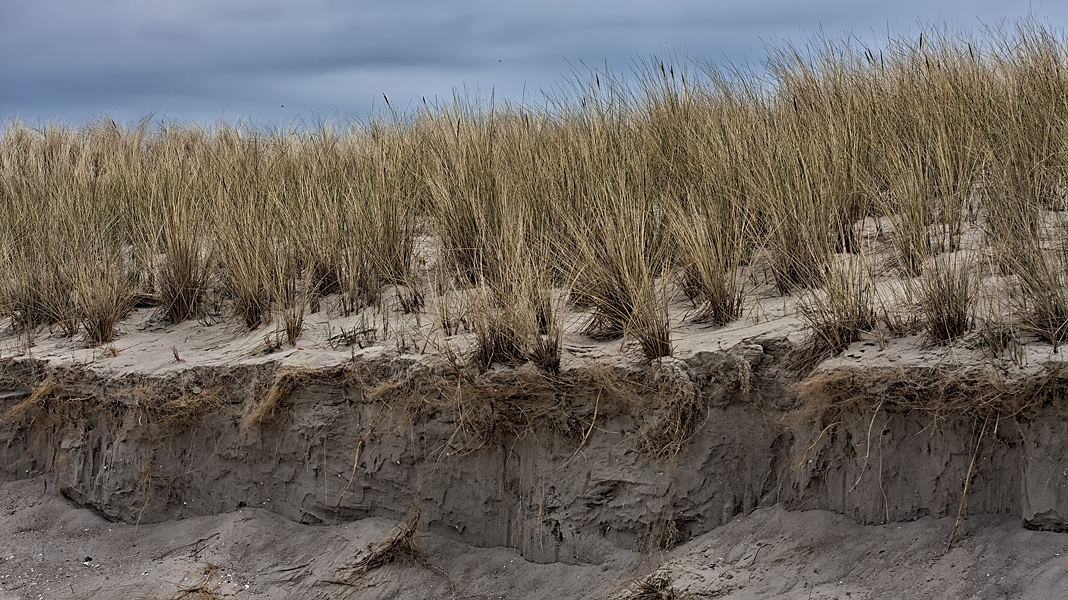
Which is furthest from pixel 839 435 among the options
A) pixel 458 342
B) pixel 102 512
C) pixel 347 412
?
pixel 102 512

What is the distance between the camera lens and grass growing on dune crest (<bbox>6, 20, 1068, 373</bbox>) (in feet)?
13.4

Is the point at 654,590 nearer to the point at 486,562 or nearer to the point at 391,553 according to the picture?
the point at 486,562

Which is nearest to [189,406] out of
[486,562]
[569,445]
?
[486,562]

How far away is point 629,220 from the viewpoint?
4.50 meters

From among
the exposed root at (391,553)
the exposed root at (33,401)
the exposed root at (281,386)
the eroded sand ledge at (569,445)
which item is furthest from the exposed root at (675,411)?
the exposed root at (33,401)

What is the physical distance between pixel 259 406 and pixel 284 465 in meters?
0.34

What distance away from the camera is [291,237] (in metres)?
5.54

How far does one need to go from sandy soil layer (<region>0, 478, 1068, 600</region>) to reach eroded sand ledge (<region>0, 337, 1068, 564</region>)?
3.3 inches

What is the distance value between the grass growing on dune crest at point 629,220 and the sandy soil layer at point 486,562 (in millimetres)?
775

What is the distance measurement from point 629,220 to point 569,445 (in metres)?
1.13

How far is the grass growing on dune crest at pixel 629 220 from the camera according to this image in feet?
13.4

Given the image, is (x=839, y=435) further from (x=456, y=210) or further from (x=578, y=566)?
(x=456, y=210)

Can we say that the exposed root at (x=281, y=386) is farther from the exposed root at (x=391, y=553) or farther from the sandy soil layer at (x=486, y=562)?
the exposed root at (x=391, y=553)

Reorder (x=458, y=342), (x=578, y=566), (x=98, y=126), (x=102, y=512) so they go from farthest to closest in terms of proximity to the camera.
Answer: (x=98, y=126) < (x=102, y=512) < (x=458, y=342) < (x=578, y=566)
